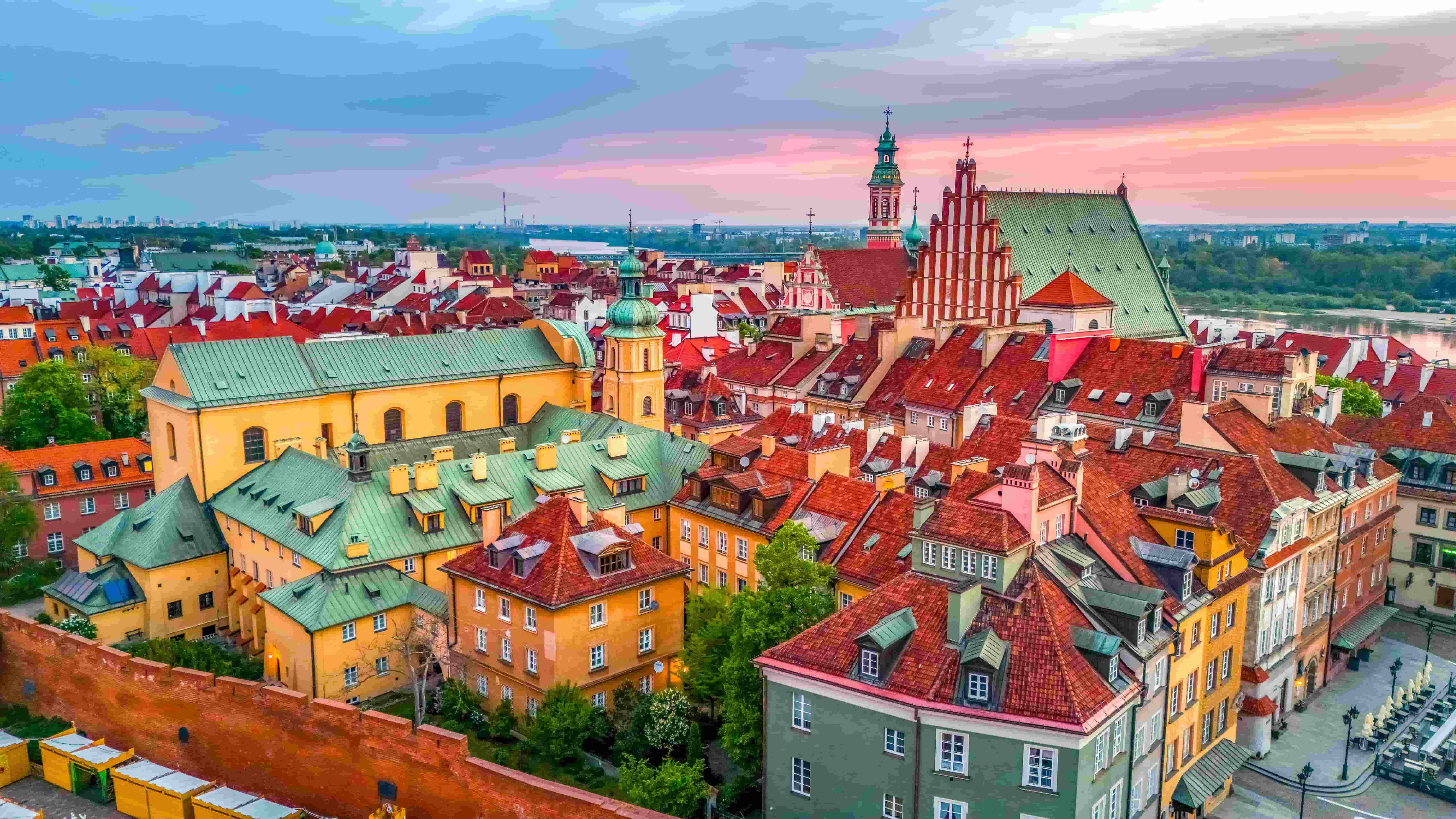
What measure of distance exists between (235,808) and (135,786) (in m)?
4.47

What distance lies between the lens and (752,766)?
33.1m

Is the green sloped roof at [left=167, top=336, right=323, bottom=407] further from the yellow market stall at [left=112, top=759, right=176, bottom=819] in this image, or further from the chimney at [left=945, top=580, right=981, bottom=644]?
the chimney at [left=945, top=580, right=981, bottom=644]

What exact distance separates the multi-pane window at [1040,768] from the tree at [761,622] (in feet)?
28.2

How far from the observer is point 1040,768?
1012 inches

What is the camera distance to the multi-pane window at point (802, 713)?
2889 cm

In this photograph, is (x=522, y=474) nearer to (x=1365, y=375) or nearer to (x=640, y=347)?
(x=640, y=347)

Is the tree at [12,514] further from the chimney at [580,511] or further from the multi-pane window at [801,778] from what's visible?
the multi-pane window at [801,778]

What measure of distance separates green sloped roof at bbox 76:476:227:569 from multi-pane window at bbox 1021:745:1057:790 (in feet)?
128

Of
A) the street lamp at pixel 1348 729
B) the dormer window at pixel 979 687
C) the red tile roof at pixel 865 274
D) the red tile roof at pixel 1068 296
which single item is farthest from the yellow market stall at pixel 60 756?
the red tile roof at pixel 865 274

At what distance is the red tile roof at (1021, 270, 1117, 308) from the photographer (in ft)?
222

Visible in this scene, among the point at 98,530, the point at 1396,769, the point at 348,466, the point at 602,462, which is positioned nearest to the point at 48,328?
the point at 98,530

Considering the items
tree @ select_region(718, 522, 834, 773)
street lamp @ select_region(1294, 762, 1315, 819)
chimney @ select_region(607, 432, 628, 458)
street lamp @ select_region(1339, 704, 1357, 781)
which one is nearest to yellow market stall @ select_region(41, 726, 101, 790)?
tree @ select_region(718, 522, 834, 773)

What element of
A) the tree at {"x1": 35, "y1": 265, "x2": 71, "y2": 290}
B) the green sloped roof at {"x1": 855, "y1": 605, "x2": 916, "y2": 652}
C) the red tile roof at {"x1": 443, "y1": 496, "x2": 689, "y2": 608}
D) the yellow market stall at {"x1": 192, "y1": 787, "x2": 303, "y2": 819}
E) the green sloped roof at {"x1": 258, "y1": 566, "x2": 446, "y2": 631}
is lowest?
the yellow market stall at {"x1": 192, "y1": 787, "x2": 303, "y2": 819}

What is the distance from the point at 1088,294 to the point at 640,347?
98.7 ft
